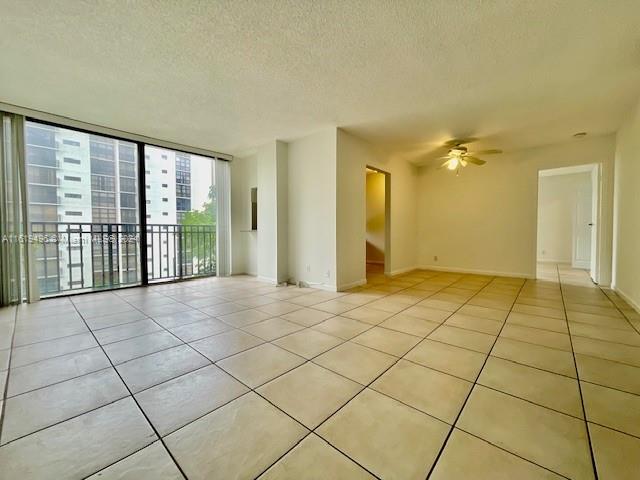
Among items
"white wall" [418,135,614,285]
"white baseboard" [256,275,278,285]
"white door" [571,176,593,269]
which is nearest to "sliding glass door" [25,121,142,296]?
"white baseboard" [256,275,278,285]

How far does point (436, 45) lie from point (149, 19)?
2237 millimetres

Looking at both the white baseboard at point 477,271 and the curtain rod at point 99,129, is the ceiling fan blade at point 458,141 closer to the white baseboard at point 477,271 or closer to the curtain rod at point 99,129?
the white baseboard at point 477,271

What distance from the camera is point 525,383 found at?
1585mm

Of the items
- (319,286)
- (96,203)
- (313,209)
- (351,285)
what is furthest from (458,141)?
(96,203)

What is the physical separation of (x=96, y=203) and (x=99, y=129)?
1133 millimetres

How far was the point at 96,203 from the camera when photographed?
4.16 meters

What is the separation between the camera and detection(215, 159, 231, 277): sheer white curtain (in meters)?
5.44

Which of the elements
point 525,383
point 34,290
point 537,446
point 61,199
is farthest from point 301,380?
point 61,199

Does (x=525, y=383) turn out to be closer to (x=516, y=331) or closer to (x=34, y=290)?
(x=516, y=331)

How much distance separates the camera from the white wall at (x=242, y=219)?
18.5 feet

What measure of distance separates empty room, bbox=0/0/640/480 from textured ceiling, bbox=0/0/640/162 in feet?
0.08

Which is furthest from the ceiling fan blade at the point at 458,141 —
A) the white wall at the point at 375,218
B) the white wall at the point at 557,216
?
the white wall at the point at 557,216

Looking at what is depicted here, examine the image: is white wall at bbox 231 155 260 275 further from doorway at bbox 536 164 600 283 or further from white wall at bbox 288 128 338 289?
doorway at bbox 536 164 600 283

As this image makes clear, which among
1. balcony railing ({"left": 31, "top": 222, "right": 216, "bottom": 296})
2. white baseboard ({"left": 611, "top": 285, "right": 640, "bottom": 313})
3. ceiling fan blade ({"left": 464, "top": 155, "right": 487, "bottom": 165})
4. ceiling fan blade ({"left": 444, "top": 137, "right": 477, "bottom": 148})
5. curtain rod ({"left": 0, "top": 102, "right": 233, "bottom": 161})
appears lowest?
white baseboard ({"left": 611, "top": 285, "right": 640, "bottom": 313})
